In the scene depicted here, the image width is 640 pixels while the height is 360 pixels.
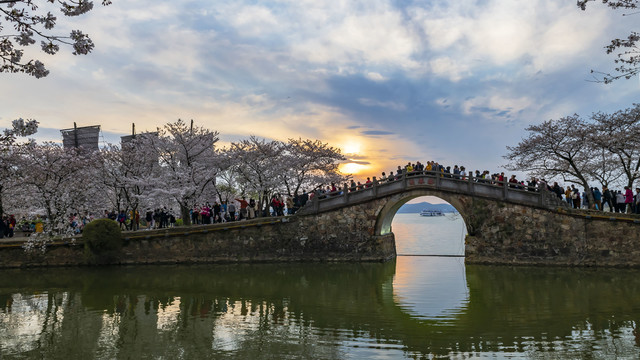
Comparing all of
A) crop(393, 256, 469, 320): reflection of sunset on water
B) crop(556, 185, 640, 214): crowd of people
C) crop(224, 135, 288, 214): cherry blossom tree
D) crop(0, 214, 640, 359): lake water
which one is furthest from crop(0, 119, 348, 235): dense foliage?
crop(556, 185, 640, 214): crowd of people

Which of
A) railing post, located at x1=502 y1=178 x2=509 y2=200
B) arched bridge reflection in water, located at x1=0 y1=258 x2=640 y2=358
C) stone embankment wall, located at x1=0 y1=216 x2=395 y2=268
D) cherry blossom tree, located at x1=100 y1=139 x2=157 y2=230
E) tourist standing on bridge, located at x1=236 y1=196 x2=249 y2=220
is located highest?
cherry blossom tree, located at x1=100 y1=139 x2=157 y2=230

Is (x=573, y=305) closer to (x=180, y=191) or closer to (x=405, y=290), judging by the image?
(x=405, y=290)

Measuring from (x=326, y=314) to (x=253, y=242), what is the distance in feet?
46.9

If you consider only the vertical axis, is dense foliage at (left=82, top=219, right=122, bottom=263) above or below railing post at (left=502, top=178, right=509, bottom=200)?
below

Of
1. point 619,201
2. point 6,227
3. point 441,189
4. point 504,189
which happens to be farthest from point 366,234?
point 6,227

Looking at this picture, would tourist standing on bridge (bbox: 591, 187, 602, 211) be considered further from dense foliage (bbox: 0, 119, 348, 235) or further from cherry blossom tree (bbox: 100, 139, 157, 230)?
cherry blossom tree (bbox: 100, 139, 157, 230)

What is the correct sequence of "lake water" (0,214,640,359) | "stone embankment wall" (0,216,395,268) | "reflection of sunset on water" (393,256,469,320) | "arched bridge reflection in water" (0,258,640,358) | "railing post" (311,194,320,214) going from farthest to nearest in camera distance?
"railing post" (311,194,320,214) < "stone embankment wall" (0,216,395,268) < "reflection of sunset on water" (393,256,469,320) < "arched bridge reflection in water" (0,258,640,358) < "lake water" (0,214,640,359)

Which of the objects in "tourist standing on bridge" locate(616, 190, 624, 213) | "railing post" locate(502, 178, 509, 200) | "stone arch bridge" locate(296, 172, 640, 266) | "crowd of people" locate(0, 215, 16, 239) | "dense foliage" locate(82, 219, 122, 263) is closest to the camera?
→ "stone arch bridge" locate(296, 172, 640, 266)

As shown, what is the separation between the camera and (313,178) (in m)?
37.4

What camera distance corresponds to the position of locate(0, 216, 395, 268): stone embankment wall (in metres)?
28.1

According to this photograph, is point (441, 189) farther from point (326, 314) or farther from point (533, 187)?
point (326, 314)

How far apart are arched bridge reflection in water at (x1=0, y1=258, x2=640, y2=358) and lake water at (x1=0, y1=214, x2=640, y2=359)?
0.16 feet

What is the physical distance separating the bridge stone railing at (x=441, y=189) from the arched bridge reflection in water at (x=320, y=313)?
407 cm

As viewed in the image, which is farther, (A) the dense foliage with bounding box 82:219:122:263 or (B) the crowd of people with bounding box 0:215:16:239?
(B) the crowd of people with bounding box 0:215:16:239
